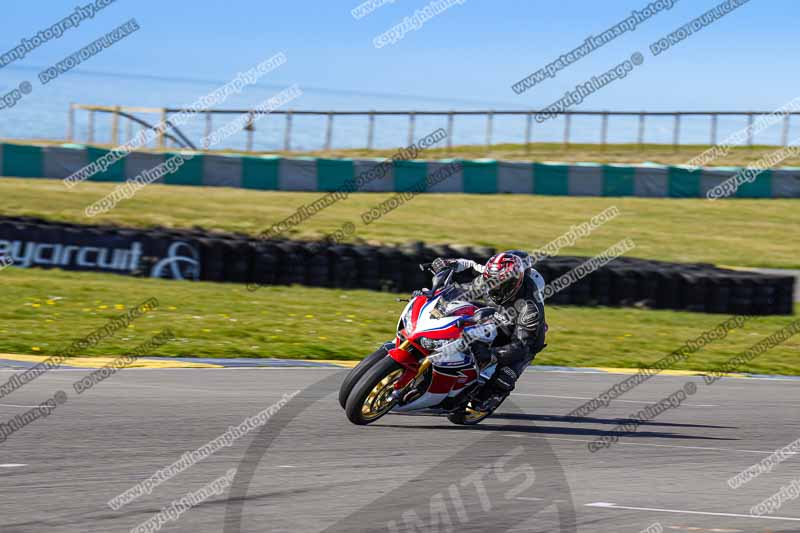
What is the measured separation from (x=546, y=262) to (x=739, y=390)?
6.32 metres

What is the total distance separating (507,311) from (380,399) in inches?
52.8

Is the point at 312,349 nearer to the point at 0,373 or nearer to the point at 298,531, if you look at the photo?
the point at 0,373

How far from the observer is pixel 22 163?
30422 millimetres

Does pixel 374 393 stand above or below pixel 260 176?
below

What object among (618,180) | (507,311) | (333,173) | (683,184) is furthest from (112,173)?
(507,311)

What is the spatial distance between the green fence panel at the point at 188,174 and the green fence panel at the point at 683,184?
45.3 ft

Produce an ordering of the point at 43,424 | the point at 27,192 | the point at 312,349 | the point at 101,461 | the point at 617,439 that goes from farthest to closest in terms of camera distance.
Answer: the point at 27,192 < the point at 312,349 < the point at 617,439 < the point at 43,424 < the point at 101,461

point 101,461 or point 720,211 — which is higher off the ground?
point 720,211

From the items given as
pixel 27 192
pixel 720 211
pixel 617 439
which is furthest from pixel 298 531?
pixel 720 211

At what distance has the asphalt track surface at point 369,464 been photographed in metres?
6.29

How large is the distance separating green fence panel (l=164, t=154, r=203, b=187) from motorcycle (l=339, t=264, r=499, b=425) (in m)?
24.0

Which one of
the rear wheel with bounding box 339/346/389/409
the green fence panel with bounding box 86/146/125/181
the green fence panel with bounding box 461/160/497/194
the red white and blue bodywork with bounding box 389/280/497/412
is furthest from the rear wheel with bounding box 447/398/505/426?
the green fence panel with bounding box 461/160/497/194

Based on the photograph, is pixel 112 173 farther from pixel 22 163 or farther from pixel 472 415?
pixel 472 415

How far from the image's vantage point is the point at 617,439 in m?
9.42
